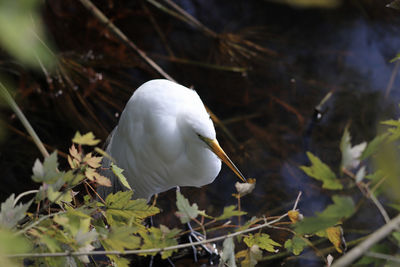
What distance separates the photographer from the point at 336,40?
2396 millimetres

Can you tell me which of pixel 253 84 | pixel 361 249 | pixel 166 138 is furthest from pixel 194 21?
pixel 361 249

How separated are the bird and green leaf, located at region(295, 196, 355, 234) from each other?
2.11 feet

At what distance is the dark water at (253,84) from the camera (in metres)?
1.87

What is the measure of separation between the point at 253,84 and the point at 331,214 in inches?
69.0

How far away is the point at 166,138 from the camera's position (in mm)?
1291

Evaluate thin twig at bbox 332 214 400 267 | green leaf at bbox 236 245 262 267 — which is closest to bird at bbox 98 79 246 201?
green leaf at bbox 236 245 262 267

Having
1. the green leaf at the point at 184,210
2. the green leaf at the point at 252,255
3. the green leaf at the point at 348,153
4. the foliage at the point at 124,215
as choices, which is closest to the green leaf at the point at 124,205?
the foliage at the point at 124,215

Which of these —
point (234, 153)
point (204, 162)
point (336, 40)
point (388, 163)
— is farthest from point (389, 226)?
point (336, 40)

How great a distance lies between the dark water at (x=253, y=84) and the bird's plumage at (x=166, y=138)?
381 mm

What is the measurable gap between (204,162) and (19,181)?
0.99 metres

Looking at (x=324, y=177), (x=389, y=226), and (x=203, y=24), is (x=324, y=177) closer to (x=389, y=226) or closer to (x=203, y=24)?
(x=389, y=226)

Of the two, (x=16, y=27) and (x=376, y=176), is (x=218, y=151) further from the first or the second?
(x=16, y=27)

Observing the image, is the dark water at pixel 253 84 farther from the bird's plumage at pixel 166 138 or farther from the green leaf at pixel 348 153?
the green leaf at pixel 348 153

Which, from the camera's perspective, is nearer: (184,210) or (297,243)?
(184,210)
